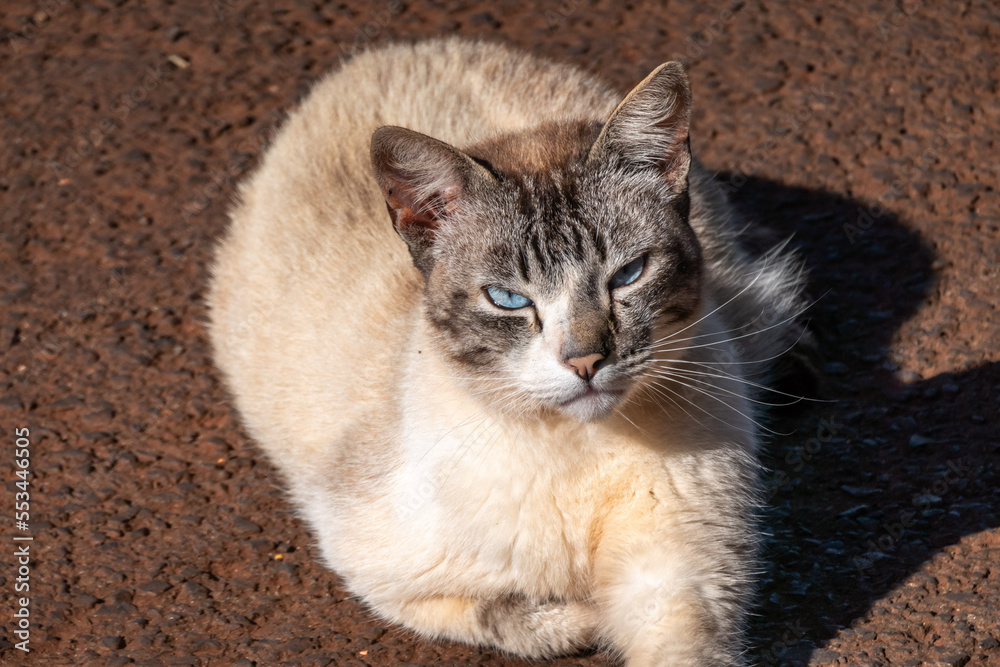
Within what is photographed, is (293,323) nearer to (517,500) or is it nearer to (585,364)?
(517,500)

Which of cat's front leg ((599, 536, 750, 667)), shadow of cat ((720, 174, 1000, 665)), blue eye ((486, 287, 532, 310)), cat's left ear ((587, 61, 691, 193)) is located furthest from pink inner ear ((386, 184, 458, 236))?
shadow of cat ((720, 174, 1000, 665))

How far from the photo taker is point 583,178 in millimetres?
3064

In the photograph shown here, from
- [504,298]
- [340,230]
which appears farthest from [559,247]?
[340,230]

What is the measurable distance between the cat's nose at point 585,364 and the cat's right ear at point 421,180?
0.61 m

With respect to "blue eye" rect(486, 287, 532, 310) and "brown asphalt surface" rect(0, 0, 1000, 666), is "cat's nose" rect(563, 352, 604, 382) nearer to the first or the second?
"blue eye" rect(486, 287, 532, 310)

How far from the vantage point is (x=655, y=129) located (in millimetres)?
3088

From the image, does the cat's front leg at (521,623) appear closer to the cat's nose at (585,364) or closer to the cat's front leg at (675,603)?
the cat's front leg at (675,603)

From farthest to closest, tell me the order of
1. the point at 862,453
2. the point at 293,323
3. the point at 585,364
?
the point at 293,323, the point at 862,453, the point at 585,364

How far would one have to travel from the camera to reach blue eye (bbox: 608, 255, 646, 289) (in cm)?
295

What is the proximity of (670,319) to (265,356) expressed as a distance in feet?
6.53

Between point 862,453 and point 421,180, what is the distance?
2.11m

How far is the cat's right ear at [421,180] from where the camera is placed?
2.96 m

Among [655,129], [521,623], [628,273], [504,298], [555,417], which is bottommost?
[521,623]

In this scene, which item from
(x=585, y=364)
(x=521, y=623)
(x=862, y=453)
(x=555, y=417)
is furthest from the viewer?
(x=862, y=453)
